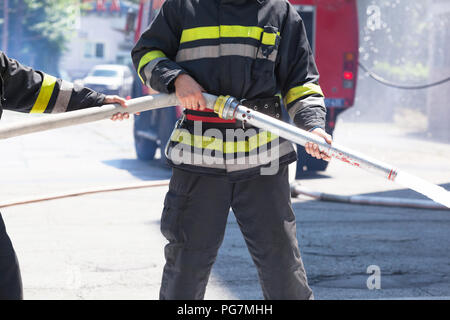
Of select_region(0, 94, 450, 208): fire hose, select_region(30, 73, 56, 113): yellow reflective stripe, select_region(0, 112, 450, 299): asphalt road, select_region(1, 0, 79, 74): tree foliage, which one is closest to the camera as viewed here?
select_region(0, 94, 450, 208): fire hose

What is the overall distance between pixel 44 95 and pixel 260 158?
0.91 meters

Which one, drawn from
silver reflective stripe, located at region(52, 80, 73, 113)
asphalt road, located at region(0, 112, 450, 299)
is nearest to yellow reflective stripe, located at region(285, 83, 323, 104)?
silver reflective stripe, located at region(52, 80, 73, 113)

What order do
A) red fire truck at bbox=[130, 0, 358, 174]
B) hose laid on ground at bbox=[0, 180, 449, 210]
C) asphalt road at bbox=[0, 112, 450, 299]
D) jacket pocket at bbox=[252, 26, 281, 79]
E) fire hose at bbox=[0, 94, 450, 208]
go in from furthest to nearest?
red fire truck at bbox=[130, 0, 358, 174] < hose laid on ground at bbox=[0, 180, 449, 210] < asphalt road at bbox=[0, 112, 450, 299] < jacket pocket at bbox=[252, 26, 281, 79] < fire hose at bbox=[0, 94, 450, 208]

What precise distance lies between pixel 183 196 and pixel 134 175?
7.02 meters

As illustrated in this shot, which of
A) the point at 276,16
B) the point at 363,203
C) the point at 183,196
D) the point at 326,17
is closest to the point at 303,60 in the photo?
the point at 276,16

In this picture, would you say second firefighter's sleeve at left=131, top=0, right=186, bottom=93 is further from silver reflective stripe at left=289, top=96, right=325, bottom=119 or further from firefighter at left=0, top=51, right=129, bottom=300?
silver reflective stripe at left=289, top=96, right=325, bottom=119

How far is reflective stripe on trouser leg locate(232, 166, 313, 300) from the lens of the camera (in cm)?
285

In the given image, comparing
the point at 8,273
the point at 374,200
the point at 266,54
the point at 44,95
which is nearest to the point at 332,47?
the point at 374,200

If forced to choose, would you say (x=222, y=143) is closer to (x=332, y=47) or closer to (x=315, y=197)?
(x=315, y=197)

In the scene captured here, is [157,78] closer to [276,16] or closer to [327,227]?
[276,16]

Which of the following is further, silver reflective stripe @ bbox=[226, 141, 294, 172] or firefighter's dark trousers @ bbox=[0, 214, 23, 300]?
silver reflective stripe @ bbox=[226, 141, 294, 172]

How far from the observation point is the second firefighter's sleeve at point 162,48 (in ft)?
9.46

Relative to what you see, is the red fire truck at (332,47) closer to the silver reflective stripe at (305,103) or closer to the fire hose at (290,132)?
the silver reflective stripe at (305,103)

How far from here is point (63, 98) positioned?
3061 millimetres
